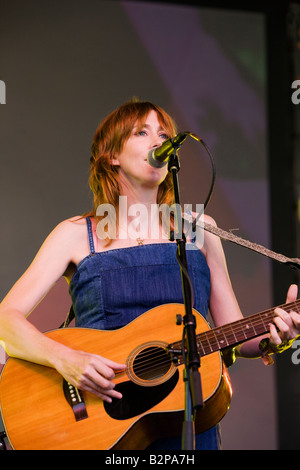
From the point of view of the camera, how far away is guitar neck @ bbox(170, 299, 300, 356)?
2225 millimetres

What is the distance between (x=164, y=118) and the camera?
110 inches

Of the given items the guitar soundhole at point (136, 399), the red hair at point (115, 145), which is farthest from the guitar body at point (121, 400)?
the red hair at point (115, 145)

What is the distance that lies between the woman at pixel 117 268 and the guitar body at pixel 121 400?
2.6 inches

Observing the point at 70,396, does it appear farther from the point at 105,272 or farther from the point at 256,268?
the point at 256,268

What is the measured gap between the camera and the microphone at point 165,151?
2.05m

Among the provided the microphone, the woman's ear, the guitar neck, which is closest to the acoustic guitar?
the guitar neck

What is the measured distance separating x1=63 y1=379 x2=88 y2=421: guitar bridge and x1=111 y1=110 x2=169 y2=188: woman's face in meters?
1.00

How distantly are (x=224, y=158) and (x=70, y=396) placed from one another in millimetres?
2387

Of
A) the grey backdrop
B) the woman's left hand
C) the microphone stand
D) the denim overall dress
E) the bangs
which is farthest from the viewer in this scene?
the grey backdrop

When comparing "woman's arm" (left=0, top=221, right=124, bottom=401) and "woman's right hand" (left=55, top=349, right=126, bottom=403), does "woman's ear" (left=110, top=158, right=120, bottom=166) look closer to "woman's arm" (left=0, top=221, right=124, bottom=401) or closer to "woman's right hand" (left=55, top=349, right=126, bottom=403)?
"woman's arm" (left=0, top=221, right=124, bottom=401)
